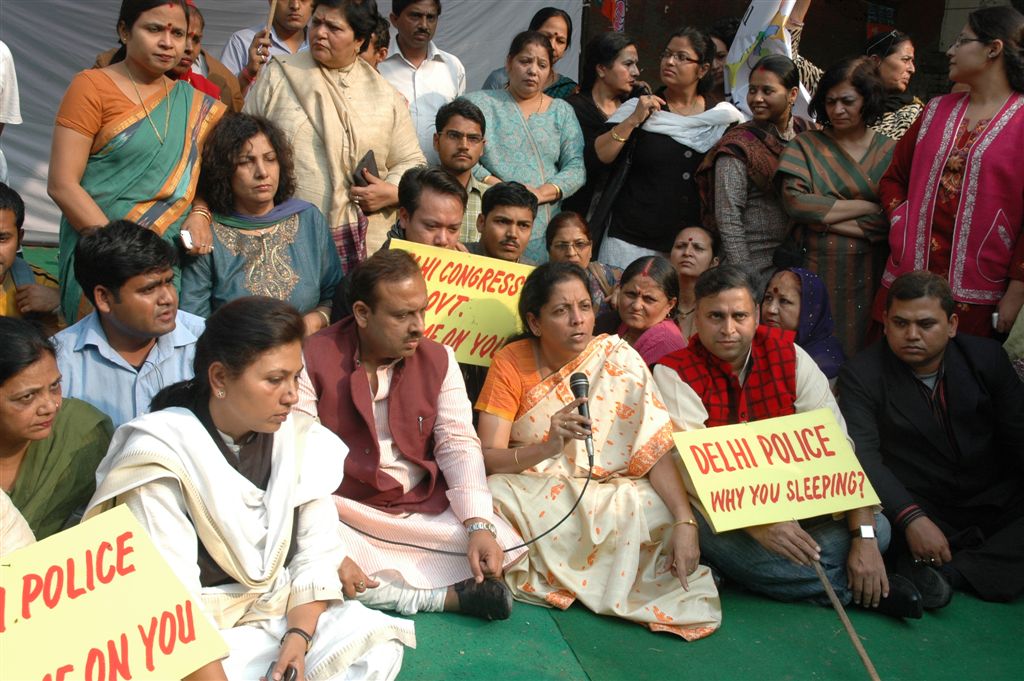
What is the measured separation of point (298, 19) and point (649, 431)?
145 inches

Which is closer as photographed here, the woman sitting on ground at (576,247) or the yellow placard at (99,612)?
the yellow placard at (99,612)

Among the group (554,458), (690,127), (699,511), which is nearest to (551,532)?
(554,458)

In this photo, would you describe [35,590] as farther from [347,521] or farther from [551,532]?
[551,532]

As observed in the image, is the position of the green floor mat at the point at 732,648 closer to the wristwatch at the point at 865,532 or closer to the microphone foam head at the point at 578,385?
the wristwatch at the point at 865,532

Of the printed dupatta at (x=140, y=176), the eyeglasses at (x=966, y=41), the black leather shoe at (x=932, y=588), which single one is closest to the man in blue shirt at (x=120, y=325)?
the printed dupatta at (x=140, y=176)

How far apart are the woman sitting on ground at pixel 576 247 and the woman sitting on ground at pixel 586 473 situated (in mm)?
835

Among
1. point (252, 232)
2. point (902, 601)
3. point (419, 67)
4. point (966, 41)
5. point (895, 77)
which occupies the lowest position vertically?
point (902, 601)

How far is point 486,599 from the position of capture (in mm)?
3643

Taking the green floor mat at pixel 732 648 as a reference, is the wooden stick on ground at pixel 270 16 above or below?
above

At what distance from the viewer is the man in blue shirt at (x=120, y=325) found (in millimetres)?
3623

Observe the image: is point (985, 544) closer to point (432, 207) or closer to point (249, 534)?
point (432, 207)

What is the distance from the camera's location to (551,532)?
155 inches

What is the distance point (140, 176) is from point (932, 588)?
3.67m

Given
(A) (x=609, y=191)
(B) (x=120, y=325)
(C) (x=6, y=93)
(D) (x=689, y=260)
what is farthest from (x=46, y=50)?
(D) (x=689, y=260)
